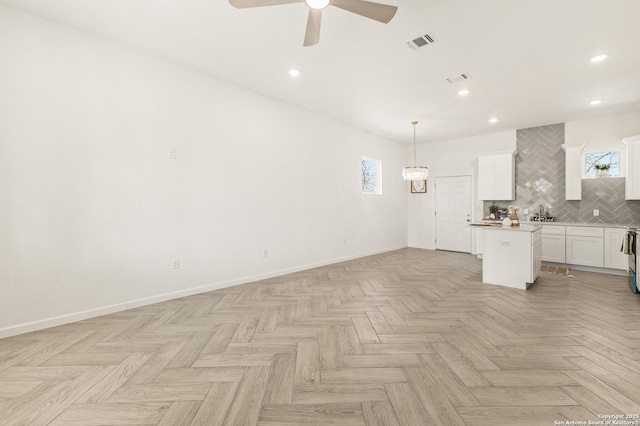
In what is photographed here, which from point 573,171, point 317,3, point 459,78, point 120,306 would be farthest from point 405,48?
point 573,171

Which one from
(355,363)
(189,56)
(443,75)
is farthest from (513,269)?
(189,56)

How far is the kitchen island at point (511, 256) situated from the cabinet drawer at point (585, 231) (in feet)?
5.82

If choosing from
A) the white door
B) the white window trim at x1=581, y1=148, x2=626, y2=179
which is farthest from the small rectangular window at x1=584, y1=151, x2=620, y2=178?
the white door

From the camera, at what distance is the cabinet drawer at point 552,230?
5.48m

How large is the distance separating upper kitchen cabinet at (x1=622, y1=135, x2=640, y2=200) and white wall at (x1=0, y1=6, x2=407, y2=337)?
19.0ft

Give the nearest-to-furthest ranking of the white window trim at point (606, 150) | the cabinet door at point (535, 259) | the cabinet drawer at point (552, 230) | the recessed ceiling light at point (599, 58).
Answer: the recessed ceiling light at point (599, 58)
the cabinet door at point (535, 259)
the white window trim at point (606, 150)
the cabinet drawer at point (552, 230)

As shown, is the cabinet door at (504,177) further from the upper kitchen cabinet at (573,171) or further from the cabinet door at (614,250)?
the cabinet door at (614,250)

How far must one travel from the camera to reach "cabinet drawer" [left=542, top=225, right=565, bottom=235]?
548 cm

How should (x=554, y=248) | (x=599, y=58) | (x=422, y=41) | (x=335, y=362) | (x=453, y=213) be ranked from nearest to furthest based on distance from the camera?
1. (x=335, y=362)
2. (x=422, y=41)
3. (x=599, y=58)
4. (x=554, y=248)
5. (x=453, y=213)

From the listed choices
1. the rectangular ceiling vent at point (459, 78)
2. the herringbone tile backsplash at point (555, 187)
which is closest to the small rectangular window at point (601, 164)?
the herringbone tile backsplash at point (555, 187)

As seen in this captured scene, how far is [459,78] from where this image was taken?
3.94 m

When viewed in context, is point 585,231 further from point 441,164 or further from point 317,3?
point 317,3

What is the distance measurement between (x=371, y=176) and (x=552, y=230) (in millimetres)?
4002

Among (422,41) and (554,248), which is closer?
(422,41)
